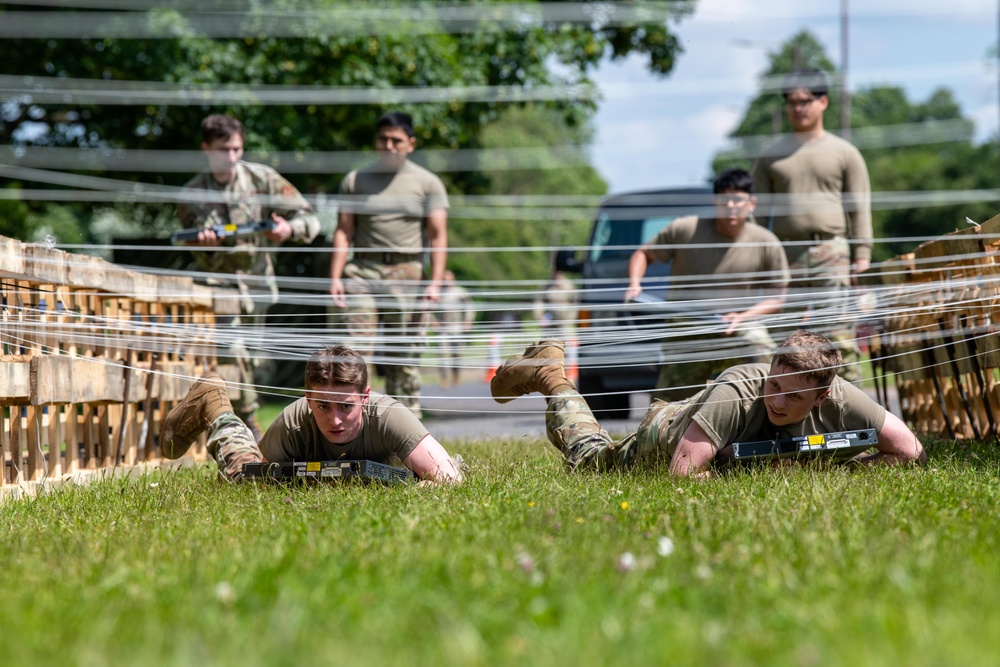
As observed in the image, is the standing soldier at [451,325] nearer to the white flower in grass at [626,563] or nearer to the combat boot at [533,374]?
the combat boot at [533,374]

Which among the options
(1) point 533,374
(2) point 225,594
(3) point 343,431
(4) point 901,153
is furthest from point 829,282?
(4) point 901,153

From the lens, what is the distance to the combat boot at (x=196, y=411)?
6328mm

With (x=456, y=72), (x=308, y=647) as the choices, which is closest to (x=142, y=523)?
(x=308, y=647)

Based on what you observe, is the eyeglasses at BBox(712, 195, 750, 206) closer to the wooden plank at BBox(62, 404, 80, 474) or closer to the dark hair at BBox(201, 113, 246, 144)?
the dark hair at BBox(201, 113, 246, 144)

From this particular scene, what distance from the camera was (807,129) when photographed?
25.1ft

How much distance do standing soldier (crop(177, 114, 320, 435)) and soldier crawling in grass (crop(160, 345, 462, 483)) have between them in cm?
221

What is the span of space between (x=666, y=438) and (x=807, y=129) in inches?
119

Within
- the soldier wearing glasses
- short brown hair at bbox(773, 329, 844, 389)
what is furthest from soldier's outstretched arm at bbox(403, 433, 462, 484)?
the soldier wearing glasses

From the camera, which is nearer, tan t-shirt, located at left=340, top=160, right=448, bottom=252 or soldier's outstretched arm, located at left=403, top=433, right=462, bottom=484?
soldier's outstretched arm, located at left=403, top=433, right=462, bottom=484

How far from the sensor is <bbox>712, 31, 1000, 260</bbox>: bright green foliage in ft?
172

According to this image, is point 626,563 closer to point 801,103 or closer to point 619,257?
point 801,103

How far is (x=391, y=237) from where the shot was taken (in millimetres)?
8023

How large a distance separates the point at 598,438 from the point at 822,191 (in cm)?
264

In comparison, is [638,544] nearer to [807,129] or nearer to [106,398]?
[106,398]
